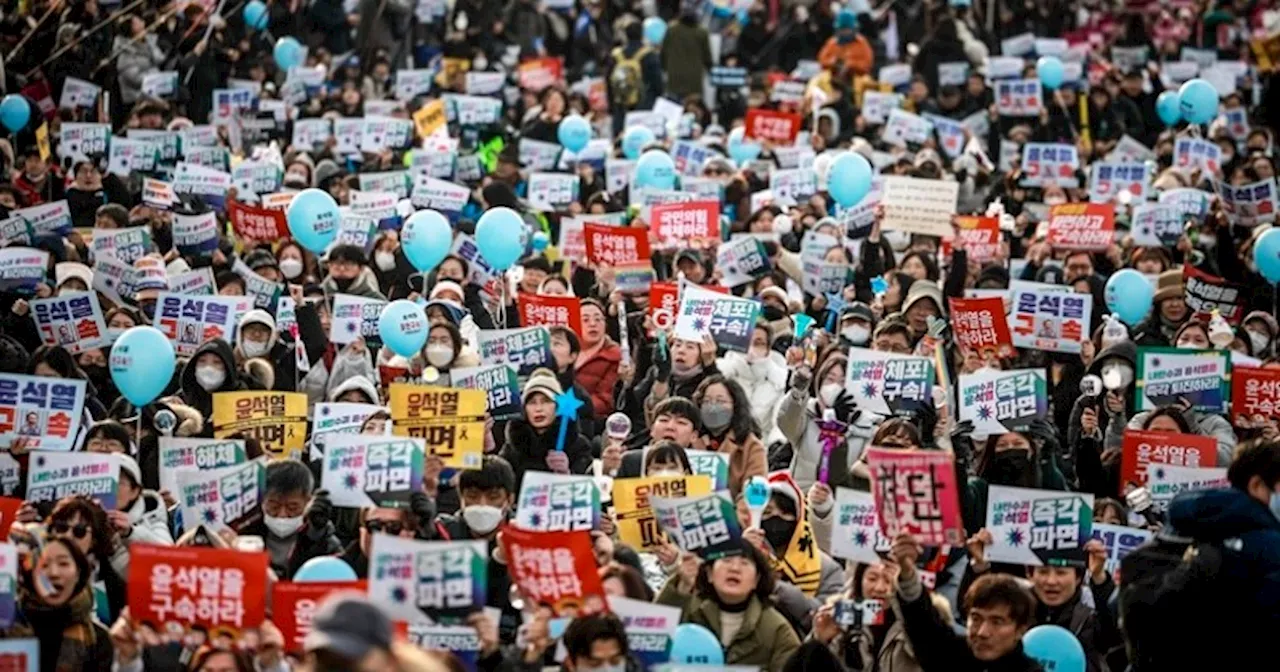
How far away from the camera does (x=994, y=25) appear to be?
2488 cm

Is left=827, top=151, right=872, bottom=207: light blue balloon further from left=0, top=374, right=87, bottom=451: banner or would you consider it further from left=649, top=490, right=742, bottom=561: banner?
left=649, top=490, right=742, bottom=561: banner

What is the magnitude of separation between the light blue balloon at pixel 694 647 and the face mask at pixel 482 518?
160cm

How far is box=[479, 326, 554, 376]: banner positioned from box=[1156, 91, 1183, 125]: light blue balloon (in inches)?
394

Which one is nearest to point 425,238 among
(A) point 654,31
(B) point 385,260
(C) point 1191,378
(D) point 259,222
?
(B) point 385,260

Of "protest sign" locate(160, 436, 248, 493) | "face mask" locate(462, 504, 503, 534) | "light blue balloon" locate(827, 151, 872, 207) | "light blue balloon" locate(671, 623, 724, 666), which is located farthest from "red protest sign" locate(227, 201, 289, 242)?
"light blue balloon" locate(671, 623, 724, 666)

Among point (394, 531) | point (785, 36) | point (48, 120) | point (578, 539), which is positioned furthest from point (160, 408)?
point (785, 36)

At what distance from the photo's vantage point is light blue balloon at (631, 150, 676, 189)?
654 inches

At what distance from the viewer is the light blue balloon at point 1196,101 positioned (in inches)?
717

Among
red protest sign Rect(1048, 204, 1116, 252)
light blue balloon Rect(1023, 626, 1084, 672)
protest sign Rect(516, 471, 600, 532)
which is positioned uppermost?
red protest sign Rect(1048, 204, 1116, 252)

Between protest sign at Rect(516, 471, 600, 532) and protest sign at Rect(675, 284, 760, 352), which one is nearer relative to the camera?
protest sign at Rect(516, 471, 600, 532)

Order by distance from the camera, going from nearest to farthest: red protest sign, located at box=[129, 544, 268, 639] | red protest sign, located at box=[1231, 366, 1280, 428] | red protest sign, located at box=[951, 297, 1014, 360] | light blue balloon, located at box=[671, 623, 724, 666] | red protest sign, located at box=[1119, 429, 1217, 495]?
red protest sign, located at box=[129, 544, 268, 639] → light blue balloon, located at box=[671, 623, 724, 666] → red protest sign, located at box=[1119, 429, 1217, 495] → red protest sign, located at box=[1231, 366, 1280, 428] → red protest sign, located at box=[951, 297, 1014, 360]

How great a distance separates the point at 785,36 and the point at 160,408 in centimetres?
1427

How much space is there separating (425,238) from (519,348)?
2.53 meters

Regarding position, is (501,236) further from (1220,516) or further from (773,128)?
(1220,516)
